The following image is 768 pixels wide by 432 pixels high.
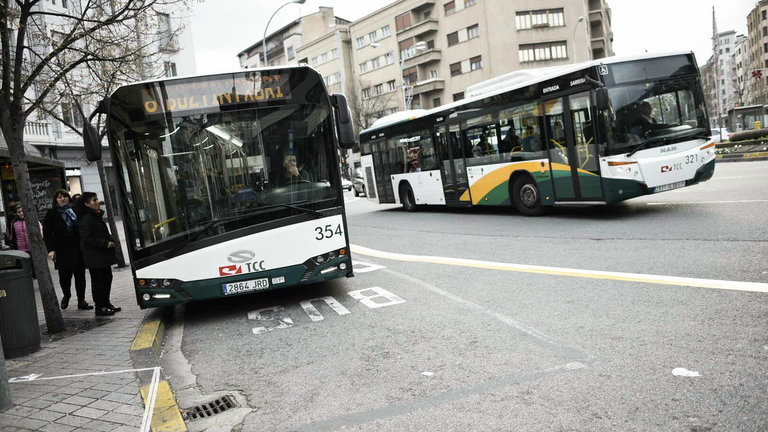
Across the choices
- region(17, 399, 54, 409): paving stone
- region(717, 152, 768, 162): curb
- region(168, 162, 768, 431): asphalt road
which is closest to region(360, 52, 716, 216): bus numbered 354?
region(168, 162, 768, 431): asphalt road

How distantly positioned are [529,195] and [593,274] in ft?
22.1

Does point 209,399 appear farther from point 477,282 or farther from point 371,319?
point 477,282

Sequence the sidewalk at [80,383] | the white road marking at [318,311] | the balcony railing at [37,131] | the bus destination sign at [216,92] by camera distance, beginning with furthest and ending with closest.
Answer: the balcony railing at [37,131] < the bus destination sign at [216,92] < the white road marking at [318,311] < the sidewalk at [80,383]

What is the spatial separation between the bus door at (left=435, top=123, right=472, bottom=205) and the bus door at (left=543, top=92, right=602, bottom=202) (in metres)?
3.46

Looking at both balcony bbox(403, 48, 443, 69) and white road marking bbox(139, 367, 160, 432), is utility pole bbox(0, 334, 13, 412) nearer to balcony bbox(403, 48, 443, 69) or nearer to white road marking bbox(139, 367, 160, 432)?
white road marking bbox(139, 367, 160, 432)

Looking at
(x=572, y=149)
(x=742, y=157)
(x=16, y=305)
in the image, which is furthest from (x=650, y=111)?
(x=742, y=157)

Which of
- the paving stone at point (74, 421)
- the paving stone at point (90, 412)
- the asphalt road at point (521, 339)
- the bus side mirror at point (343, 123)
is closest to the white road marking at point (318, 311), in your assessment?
the asphalt road at point (521, 339)

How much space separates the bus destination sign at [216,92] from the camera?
22.6ft

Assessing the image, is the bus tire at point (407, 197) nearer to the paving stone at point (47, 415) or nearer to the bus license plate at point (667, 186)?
the bus license plate at point (667, 186)

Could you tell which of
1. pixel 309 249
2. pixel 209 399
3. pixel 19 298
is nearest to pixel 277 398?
pixel 209 399

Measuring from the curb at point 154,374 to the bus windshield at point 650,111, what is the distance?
8.69 meters

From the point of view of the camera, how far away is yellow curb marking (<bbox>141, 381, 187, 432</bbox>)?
3.96 m

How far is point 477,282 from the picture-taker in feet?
24.9

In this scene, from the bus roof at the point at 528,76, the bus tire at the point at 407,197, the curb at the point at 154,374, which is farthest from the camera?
the bus tire at the point at 407,197
